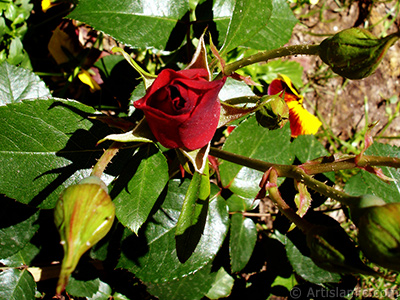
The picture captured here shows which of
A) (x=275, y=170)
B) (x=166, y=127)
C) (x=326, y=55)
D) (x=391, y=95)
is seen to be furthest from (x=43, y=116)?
(x=391, y=95)

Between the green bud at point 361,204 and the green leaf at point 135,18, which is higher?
the green leaf at point 135,18

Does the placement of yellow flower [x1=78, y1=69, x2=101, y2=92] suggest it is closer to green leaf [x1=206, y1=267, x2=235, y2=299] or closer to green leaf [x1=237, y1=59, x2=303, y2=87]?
green leaf [x1=237, y1=59, x2=303, y2=87]

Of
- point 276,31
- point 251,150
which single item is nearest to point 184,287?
point 251,150

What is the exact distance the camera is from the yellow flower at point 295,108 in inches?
65.2

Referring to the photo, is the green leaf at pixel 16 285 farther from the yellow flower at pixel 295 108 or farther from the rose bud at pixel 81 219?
the yellow flower at pixel 295 108

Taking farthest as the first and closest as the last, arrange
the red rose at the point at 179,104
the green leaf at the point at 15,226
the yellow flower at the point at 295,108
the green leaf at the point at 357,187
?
1. the yellow flower at the point at 295,108
2. the green leaf at the point at 357,187
3. the green leaf at the point at 15,226
4. the red rose at the point at 179,104

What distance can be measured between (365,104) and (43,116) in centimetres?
235

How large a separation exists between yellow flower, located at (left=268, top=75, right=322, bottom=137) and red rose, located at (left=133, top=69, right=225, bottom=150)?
89 centimetres

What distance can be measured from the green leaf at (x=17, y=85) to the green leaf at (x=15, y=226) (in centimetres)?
41

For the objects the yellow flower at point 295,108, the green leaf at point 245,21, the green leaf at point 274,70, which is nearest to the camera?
the green leaf at point 245,21

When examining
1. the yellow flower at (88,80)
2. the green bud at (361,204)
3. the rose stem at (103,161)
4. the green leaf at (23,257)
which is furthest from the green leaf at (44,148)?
the green bud at (361,204)

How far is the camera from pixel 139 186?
1.13 metres

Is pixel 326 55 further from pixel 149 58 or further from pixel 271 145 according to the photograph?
pixel 149 58

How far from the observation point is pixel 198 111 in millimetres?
807
